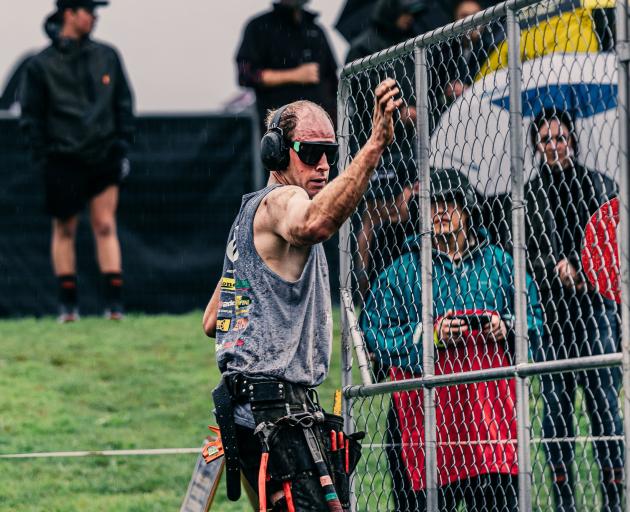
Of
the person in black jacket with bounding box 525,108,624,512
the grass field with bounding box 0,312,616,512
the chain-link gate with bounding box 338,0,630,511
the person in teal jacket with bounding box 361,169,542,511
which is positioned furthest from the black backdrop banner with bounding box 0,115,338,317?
the person in teal jacket with bounding box 361,169,542,511

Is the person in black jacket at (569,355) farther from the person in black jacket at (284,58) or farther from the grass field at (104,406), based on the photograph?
the person in black jacket at (284,58)

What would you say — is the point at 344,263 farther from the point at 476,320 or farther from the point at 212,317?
the point at 212,317

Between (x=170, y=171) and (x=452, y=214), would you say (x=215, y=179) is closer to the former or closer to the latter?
(x=170, y=171)

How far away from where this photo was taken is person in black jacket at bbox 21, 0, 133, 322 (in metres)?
12.4

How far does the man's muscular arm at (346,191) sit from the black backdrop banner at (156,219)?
8.53m

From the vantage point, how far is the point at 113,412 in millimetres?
10242

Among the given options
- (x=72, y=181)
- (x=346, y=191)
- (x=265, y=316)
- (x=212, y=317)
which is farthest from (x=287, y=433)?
(x=72, y=181)

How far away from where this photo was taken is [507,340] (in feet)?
20.5

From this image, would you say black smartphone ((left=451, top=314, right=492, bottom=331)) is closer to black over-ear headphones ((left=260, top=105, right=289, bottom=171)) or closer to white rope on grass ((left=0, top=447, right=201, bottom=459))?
black over-ear headphones ((left=260, top=105, right=289, bottom=171))

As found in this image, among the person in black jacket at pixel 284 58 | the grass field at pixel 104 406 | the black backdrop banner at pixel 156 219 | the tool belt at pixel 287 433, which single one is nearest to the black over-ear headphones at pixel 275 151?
the tool belt at pixel 287 433

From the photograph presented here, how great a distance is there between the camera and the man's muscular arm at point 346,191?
4988 millimetres

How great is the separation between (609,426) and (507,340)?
164 cm

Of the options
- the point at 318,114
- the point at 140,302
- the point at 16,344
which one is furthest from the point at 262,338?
the point at 140,302

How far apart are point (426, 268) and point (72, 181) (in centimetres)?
701
